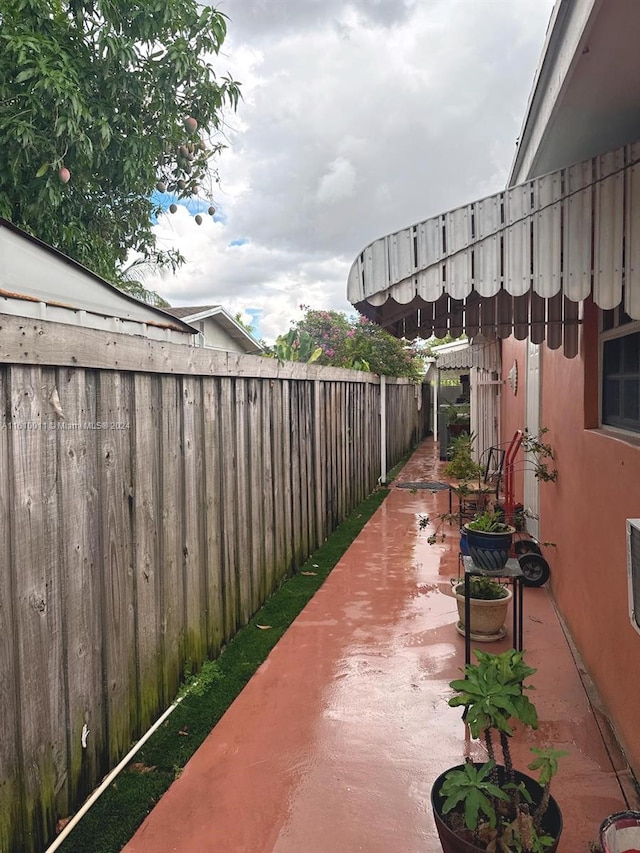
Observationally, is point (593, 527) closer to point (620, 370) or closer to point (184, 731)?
point (620, 370)

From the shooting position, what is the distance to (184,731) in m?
2.86

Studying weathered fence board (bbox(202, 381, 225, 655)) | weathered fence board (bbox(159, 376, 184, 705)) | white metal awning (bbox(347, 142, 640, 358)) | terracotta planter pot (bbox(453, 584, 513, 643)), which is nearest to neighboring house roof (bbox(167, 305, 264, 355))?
weathered fence board (bbox(202, 381, 225, 655))

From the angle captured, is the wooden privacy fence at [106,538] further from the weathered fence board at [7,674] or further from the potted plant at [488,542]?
the potted plant at [488,542]

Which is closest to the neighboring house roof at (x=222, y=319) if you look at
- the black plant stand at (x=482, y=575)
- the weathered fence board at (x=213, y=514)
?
the weathered fence board at (x=213, y=514)

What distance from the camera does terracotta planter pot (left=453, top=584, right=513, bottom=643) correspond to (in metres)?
3.90

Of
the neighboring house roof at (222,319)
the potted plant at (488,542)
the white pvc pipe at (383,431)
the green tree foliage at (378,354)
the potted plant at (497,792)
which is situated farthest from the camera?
the green tree foliage at (378,354)

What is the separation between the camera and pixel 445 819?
1979 millimetres

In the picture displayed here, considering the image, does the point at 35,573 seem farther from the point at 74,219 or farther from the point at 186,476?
the point at 74,219

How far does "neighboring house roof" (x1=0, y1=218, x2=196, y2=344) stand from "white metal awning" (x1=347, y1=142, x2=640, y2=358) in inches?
120

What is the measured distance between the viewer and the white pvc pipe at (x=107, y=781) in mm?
2123

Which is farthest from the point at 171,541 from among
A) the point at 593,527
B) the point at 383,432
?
the point at 383,432

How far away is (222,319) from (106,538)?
1553 centimetres

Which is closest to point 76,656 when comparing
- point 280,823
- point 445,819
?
point 280,823

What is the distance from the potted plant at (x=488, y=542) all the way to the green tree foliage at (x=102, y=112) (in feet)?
23.6
